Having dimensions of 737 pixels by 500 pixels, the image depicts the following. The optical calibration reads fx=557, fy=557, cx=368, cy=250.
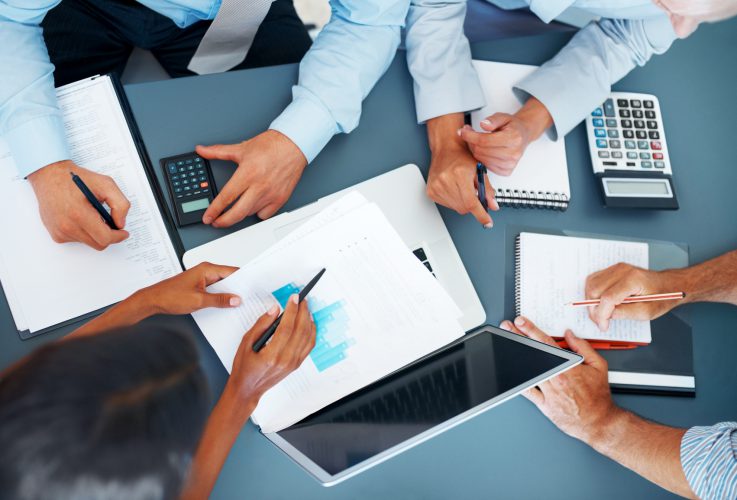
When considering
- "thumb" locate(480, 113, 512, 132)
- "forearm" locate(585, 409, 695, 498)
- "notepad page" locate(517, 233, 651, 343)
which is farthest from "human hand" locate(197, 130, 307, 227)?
"forearm" locate(585, 409, 695, 498)

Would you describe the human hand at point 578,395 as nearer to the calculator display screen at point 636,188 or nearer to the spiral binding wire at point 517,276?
the spiral binding wire at point 517,276

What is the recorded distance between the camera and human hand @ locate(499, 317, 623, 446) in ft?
2.98

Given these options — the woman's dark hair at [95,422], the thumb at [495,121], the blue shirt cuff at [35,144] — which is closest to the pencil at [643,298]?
the thumb at [495,121]

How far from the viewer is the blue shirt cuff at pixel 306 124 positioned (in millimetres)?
944

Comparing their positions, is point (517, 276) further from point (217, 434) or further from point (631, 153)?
point (217, 434)

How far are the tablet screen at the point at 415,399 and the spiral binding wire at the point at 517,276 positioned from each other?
0.16 meters

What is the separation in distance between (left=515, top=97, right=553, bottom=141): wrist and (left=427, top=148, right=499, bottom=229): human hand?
0.13m

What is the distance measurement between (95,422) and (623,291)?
0.81 m

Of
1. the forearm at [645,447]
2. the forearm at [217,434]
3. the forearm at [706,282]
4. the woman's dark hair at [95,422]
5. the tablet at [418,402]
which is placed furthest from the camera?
the forearm at [706,282]

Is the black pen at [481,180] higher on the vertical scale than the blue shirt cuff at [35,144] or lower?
lower

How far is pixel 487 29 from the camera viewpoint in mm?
1274

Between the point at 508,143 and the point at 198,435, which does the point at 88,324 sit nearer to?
the point at 198,435

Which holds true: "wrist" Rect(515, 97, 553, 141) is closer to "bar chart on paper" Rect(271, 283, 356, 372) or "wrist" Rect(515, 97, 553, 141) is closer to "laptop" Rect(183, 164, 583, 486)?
"laptop" Rect(183, 164, 583, 486)

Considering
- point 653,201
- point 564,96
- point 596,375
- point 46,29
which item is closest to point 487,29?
point 564,96
